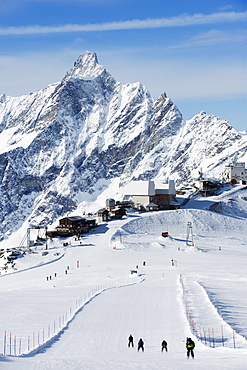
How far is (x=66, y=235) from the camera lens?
3910 inches

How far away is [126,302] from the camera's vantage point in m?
43.2

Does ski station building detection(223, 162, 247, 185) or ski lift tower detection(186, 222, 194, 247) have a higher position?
ski station building detection(223, 162, 247, 185)

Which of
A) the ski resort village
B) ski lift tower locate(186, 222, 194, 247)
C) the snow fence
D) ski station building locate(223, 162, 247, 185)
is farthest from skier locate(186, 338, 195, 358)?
ski station building locate(223, 162, 247, 185)

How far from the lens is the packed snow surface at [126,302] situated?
89.4ft

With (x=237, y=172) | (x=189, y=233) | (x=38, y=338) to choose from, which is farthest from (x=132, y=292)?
(x=237, y=172)

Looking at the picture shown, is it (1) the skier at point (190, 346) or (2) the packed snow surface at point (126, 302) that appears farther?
(2) the packed snow surface at point (126, 302)

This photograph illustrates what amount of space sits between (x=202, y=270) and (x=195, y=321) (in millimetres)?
30797

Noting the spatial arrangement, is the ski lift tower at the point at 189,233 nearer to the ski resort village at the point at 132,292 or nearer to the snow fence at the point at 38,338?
the ski resort village at the point at 132,292

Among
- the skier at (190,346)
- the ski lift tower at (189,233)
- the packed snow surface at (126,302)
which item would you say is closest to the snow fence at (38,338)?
the packed snow surface at (126,302)

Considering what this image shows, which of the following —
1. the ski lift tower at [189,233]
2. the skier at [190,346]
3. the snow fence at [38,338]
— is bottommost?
the snow fence at [38,338]

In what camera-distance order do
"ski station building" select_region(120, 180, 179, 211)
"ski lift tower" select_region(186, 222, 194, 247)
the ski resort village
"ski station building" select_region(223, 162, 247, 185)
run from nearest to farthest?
1. the ski resort village
2. "ski lift tower" select_region(186, 222, 194, 247)
3. "ski station building" select_region(120, 180, 179, 211)
4. "ski station building" select_region(223, 162, 247, 185)

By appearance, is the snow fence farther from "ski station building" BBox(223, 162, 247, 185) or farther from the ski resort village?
"ski station building" BBox(223, 162, 247, 185)

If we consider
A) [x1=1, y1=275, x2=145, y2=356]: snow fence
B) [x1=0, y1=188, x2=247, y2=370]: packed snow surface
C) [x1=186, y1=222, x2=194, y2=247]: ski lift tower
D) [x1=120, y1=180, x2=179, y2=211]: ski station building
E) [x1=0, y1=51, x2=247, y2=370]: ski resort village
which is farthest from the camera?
[x1=120, y1=180, x2=179, y2=211]: ski station building

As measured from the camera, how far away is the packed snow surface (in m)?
27.2
